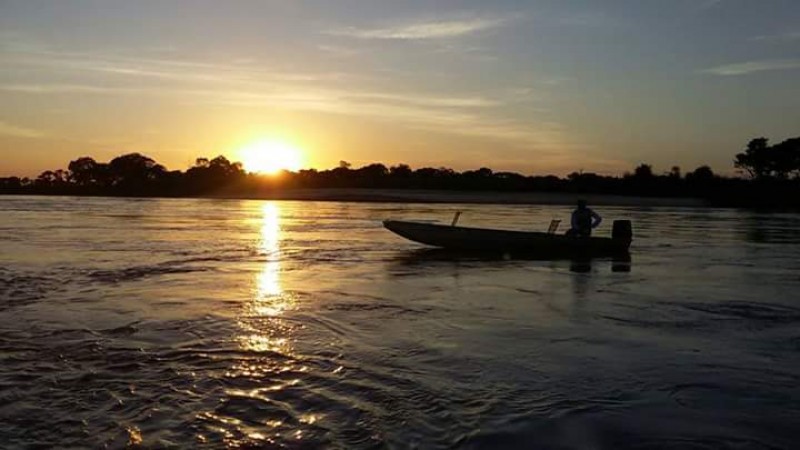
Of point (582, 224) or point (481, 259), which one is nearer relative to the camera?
point (481, 259)

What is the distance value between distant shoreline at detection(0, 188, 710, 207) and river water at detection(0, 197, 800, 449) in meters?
85.0

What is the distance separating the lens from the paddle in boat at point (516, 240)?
25234 millimetres

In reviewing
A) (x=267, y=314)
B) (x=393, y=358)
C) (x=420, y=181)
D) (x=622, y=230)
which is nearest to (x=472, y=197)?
(x=420, y=181)

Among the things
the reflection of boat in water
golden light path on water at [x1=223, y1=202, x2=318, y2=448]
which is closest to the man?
the reflection of boat in water

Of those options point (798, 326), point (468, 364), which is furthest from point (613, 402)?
point (798, 326)

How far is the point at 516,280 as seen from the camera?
63.0 feet

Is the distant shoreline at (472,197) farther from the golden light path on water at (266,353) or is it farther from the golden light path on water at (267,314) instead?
the golden light path on water at (266,353)

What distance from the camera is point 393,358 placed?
10039 millimetres

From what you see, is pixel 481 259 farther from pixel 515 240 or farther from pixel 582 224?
pixel 582 224

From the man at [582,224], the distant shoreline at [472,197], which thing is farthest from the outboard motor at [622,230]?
the distant shoreline at [472,197]

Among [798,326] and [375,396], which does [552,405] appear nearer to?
[375,396]

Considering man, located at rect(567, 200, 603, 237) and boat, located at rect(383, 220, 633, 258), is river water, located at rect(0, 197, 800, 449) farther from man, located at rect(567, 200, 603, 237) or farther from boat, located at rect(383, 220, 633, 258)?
man, located at rect(567, 200, 603, 237)

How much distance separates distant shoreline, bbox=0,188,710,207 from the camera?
4075 inches

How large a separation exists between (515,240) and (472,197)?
8493 centimetres
